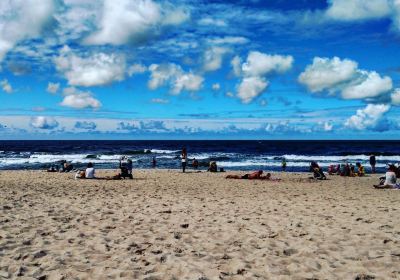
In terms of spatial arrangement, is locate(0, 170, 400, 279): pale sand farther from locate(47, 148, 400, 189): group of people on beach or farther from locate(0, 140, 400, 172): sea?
locate(0, 140, 400, 172): sea

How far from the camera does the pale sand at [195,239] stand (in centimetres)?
552

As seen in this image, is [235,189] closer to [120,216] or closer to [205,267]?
[120,216]

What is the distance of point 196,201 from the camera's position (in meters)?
12.1

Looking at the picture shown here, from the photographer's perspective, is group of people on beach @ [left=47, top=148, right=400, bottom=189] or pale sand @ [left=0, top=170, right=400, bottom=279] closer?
pale sand @ [left=0, top=170, right=400, bottom=279]

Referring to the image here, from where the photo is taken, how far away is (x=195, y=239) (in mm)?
7219

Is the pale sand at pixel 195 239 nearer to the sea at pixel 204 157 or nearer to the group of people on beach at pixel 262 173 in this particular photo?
the group of people on beach at pixel 262 173

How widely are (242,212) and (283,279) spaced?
482 cm

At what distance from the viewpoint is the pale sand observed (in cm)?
552

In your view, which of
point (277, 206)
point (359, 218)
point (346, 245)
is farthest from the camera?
point (277, 206)

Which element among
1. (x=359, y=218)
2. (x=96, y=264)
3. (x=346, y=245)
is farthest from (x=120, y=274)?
(x=359, y=218)

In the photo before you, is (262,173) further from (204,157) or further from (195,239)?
(204,157)

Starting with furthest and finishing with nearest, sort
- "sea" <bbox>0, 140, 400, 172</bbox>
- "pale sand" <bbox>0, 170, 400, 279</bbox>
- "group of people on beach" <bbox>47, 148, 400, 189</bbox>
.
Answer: "sea" <bbox>0, 140, 400, 172</bbox>, "group of people on beach" <bbox>47, 148, 400, 189</bbox>, "pale sand" <bbox>0, 170, 400, 279</bbox>

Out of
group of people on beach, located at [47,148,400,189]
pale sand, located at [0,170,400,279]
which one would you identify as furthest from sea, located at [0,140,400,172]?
pale sand, located at [0,170,400,279]

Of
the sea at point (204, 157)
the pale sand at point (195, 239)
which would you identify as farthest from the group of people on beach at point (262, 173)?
the sea at point (204, 157)
